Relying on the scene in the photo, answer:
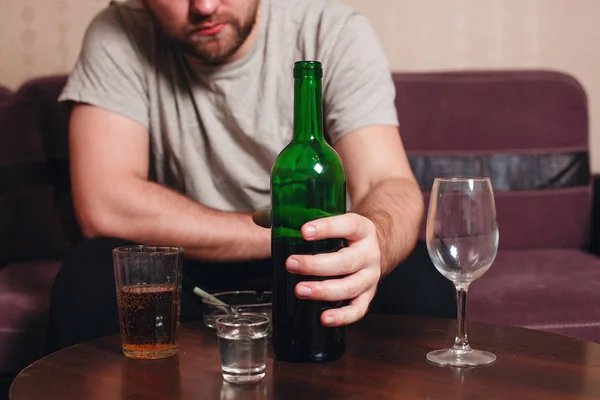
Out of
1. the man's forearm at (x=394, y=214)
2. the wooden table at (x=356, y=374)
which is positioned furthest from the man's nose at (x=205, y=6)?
the wooden table at (x=356, y=374)

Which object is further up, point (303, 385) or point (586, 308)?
point (303, 385)

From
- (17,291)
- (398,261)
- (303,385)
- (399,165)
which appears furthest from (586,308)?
(17,291)

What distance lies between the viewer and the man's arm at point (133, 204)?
5.15ft

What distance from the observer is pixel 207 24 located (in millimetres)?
1621

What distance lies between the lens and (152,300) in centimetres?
96

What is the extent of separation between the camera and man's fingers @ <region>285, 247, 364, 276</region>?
0.87m

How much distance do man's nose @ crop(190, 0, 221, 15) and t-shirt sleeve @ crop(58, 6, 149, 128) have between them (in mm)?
246

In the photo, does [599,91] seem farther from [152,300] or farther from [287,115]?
[152,300]

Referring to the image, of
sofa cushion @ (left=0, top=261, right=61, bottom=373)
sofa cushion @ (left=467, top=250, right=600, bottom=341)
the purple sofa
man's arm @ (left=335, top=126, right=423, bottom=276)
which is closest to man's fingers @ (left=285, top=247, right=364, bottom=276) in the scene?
man's arm @ (left=335, top=126, right=423, bottom=276)

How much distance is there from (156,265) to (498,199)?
1.47 metres

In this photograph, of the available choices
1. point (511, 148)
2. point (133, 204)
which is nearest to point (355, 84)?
point (133, 204)

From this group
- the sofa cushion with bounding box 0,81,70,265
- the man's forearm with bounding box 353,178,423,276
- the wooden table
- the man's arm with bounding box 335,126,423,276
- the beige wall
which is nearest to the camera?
the wooden table

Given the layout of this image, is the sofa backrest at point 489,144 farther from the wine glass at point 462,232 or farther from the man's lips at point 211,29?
the wine glass at point 462,232

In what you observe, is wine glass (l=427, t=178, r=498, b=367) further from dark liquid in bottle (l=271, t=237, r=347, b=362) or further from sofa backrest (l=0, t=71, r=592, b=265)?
sofa backrest (l=0, t=71, r=592, b=265)
